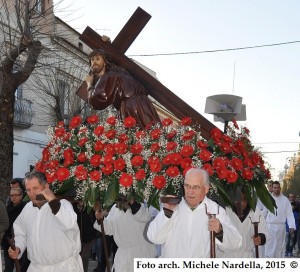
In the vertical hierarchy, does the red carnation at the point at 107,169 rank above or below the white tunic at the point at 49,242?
above

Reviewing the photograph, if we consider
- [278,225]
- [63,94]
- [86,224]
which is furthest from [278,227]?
[63,94]

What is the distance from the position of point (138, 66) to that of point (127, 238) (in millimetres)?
2273

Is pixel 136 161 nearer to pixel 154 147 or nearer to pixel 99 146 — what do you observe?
pixel 154 147

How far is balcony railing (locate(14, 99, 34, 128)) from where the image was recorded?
22.2 m

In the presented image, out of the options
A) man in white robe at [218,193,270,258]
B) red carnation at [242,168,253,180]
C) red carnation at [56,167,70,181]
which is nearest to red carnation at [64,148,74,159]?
red carnation at [56,167,70,181]

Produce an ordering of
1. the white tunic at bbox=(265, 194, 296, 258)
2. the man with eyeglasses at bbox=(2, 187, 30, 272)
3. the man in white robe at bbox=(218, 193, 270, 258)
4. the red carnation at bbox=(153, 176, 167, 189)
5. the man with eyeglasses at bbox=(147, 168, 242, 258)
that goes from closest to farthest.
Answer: the man with eyeglasses at bbox=(147, 168, 242, 258), the red carnation at bbox=(153, 176, 167, 189), the man in white robe at bbox=(218, 193, 270, 258), the man with eyeglasses at bbox=(2, 187, 30, 272), the white tunic at bbox=(265, 194, 296, 258)

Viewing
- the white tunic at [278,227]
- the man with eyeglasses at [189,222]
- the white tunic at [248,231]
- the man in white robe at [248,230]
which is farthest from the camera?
the white tunic at [278,227]

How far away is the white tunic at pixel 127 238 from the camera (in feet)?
23.9

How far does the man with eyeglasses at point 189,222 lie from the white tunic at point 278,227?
Result: 7210mm

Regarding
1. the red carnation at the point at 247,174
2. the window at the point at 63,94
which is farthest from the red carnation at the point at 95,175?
the window at the point at 63,94

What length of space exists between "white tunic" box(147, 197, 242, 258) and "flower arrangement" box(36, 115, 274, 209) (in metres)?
0.35

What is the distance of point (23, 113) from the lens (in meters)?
22.5

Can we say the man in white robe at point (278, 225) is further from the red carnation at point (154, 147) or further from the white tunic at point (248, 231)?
the red carnation at point (154, 147)

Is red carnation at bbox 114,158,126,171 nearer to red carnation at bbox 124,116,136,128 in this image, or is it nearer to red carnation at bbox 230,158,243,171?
red carnation at bbox 124,116,136,128
